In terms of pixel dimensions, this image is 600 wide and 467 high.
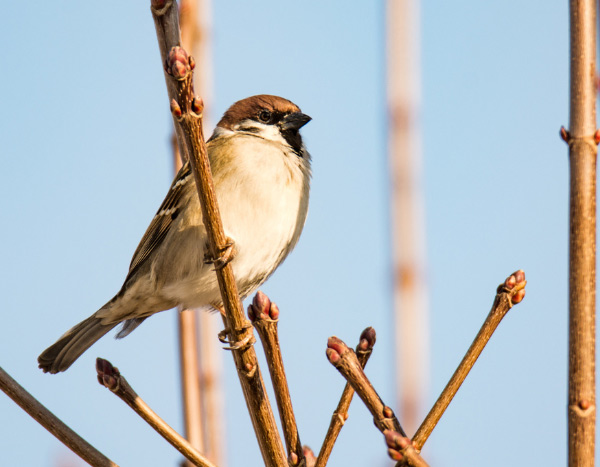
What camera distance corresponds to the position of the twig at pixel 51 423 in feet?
4.39

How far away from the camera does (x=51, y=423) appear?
1.35m

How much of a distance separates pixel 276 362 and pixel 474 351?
415mm

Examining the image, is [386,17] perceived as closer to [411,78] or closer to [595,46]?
[411,78]

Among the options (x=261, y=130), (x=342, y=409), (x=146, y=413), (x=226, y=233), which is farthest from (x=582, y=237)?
(x=261, y=130)

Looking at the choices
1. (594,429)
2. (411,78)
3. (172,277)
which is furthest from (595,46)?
(172,277)

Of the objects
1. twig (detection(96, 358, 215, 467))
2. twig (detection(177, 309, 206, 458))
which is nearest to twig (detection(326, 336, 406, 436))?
twig (detection(96, 358, 215, 467))

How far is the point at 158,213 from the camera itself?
303cm

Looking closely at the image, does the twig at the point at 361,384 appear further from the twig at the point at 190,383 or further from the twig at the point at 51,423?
the twig at the point at 190,383

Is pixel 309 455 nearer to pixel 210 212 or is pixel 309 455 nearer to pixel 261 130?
pixel 210 212

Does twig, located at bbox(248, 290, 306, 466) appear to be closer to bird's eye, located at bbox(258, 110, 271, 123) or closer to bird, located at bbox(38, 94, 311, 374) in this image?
bird, located at bbox(38, 94, 311, 374)

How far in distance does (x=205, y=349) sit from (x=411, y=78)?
100 cm

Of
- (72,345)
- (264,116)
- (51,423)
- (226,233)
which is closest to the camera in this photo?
(51,423)

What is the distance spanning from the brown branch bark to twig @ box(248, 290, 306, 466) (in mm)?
596

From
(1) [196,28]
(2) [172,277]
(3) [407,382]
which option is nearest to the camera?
(3) [407,382]
